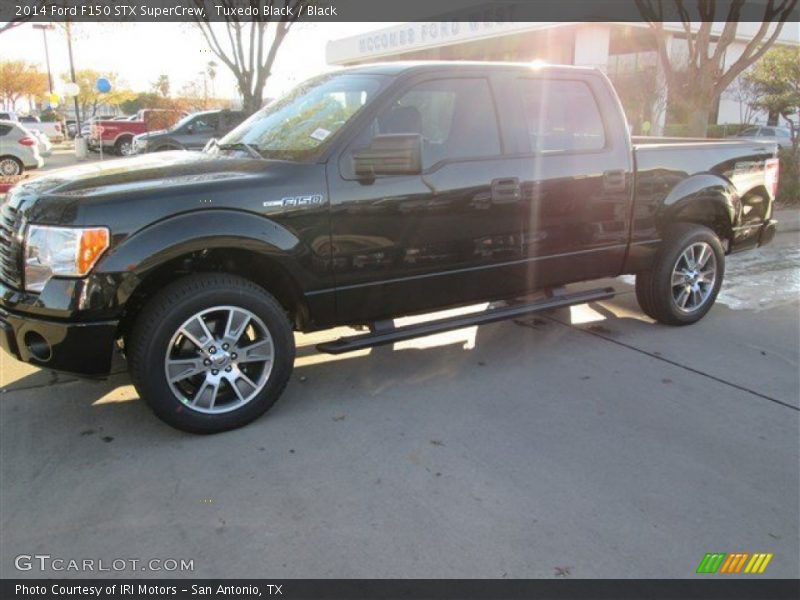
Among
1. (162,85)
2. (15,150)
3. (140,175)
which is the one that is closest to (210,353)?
(140,175)

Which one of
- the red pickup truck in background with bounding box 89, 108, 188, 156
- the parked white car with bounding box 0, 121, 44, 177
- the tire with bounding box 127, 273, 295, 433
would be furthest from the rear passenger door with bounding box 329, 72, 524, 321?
the red pickup truck in background with bounding box 89, 108, 188, 156

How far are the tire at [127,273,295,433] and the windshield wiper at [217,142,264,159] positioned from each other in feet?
2.91

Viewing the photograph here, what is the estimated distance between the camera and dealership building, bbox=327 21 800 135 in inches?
1164

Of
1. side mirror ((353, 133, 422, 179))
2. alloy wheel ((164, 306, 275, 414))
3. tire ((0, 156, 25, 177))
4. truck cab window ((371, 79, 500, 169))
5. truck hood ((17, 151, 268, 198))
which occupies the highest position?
truck cab window ((371, 79, 500, 169))

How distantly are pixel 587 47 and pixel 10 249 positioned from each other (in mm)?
30910

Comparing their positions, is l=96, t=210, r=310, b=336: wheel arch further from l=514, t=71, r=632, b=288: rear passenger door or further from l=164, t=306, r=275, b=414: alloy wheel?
l=514, t=71, r=632, b=288: rear passenger door

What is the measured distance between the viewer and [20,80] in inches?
2127

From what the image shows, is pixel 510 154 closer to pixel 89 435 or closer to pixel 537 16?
pixel 89 435

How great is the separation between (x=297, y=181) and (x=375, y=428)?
4.74 ft

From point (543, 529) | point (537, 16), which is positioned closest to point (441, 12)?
point (537, 16)

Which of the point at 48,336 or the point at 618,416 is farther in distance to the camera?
the point at 618,416

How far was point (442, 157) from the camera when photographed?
4.05 m

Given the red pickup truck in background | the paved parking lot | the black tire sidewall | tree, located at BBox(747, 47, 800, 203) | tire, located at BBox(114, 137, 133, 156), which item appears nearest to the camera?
the paved parking lot

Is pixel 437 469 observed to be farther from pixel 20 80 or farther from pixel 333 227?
pixel 20 80
